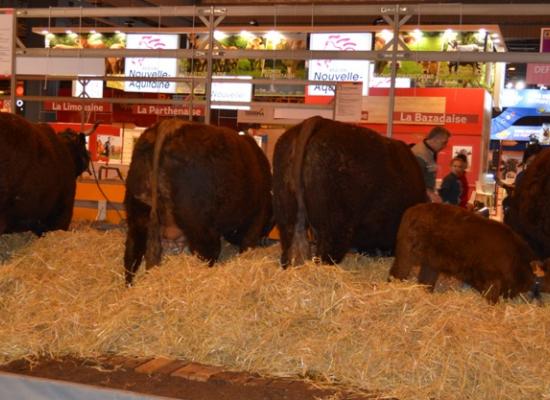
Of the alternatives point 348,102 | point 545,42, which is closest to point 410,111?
point 545,42

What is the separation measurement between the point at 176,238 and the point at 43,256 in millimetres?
1265

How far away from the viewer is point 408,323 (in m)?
3.87

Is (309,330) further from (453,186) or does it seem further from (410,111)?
(410,111)

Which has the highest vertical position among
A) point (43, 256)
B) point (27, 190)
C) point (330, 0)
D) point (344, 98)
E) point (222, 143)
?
point (330, 0)

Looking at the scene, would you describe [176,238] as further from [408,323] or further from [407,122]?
[407,122]

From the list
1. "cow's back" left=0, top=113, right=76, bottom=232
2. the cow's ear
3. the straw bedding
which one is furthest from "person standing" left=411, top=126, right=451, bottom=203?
"cow's back" left=0, top=113, right=76, bottom=232

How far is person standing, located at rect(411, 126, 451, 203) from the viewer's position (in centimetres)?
696

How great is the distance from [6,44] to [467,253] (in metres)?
6.73

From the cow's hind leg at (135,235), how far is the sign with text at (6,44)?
14.3 ft

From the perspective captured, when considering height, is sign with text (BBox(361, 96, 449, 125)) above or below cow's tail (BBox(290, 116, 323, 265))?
above

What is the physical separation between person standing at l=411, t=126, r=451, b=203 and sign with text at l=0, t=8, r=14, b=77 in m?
5.30

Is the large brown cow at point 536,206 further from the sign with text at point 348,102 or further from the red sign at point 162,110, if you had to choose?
the red sign at point 162,110

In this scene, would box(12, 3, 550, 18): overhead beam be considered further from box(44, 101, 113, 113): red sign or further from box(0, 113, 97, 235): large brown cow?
box(44, 101, 113, 113): red sign

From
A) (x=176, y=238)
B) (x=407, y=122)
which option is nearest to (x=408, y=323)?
(x=176, y=238)
